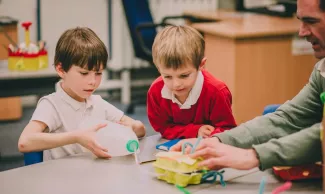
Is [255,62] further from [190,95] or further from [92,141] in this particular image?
[92,141]

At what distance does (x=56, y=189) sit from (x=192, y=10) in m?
3.74

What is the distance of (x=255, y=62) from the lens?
3.69m

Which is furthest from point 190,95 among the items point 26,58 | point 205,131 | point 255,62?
point 255,62

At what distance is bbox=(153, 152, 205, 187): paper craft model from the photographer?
1.44 m

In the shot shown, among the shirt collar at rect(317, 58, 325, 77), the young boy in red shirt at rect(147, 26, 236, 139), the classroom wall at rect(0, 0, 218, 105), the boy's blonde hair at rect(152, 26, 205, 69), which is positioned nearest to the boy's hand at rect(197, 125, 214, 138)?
the young boy in red shirt at rect(147, 26, 236, 139)

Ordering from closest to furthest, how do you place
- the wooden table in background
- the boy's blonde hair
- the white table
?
the white table, the boy's blonde hair, the wooden table in background

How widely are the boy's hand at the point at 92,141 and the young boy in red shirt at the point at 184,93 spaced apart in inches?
12.6

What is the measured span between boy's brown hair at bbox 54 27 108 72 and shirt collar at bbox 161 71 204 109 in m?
0.24

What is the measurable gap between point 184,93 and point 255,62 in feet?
6.11

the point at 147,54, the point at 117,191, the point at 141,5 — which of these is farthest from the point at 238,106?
the point at 117,191

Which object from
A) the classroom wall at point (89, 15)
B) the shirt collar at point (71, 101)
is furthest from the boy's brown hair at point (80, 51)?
the classroom wall at point (89, 15)

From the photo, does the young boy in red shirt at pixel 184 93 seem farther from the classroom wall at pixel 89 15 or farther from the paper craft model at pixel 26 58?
the classroom wall at pixel 89 15

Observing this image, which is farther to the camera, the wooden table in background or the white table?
the wooden table in background

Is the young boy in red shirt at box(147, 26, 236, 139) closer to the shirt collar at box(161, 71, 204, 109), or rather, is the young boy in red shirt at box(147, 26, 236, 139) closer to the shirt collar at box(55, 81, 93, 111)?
the shirt collar at box(161, 71, 204, 109)
